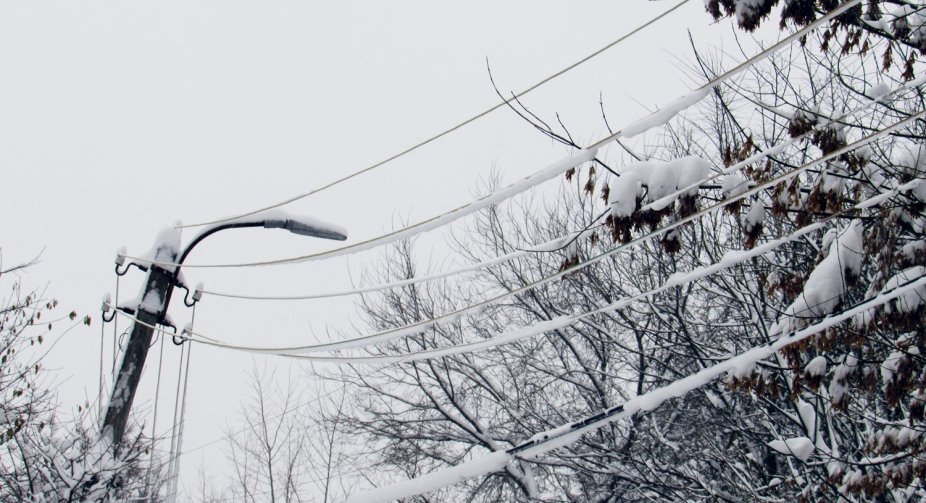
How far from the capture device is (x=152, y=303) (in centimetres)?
502

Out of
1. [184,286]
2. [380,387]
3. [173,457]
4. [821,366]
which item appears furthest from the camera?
[380,387]

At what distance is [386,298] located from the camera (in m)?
14.2

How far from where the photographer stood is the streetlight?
4594 mm

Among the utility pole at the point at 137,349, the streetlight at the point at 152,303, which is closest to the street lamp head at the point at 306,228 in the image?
the streetlight at the point at 152,303

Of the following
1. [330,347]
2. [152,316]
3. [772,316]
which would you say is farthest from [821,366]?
[772,316]

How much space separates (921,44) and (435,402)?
30.9ft

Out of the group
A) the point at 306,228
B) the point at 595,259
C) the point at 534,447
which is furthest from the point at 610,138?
the point at 306,228

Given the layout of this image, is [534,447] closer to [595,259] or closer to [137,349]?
[595,259]

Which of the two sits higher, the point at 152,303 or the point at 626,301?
the point at 152,303

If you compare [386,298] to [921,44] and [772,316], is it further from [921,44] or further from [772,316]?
[921,44]

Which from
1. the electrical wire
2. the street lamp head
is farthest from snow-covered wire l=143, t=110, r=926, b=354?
the street lamp head

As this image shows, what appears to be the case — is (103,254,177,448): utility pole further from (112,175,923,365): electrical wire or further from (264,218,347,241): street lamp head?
(112,175,923,365): electrical wire

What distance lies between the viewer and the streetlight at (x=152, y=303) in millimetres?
4594

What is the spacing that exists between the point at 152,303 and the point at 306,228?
1195 millimetres
